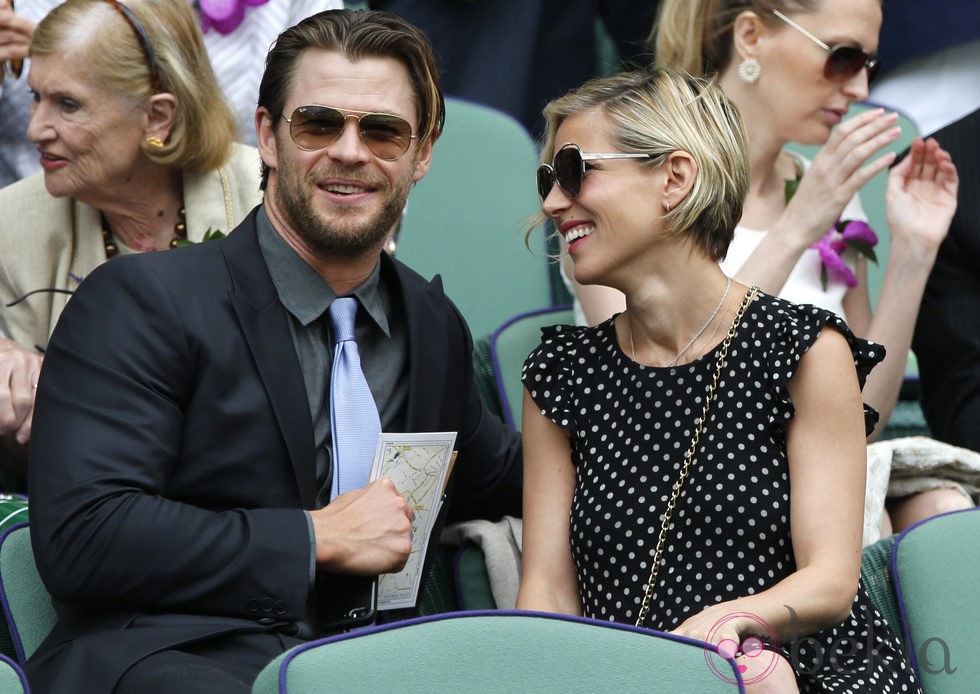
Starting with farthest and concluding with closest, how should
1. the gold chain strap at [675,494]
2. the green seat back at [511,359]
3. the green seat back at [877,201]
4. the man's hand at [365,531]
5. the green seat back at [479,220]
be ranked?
the green seat back at [877,201] < the green seat back at [479,220] < the green seat back at [511,359] < the gold chain strap at [675,494] < the man's hand at [365,531]

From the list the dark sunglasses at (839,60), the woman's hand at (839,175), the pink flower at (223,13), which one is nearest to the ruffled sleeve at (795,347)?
the woman's hand at (839,175)

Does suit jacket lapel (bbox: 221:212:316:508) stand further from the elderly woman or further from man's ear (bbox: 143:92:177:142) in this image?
Result: man's ear (bbox: 143:92:177:142)

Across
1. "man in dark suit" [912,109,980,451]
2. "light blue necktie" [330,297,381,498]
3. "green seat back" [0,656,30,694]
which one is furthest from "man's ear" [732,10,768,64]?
"green seat back" [0,656,30,694]

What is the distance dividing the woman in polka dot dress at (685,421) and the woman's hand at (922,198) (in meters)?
0.92

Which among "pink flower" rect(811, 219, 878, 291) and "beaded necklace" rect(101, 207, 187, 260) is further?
"pink flower" rect(811, 219, 878, 291)

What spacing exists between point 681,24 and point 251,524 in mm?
1922

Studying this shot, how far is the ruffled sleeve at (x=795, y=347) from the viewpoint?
2457 millimetres

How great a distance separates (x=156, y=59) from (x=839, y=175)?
148 centimetres

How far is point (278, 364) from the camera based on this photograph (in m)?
2.48

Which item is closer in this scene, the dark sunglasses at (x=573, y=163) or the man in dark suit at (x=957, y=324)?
the dark sunglasses at (x=573, y=163)

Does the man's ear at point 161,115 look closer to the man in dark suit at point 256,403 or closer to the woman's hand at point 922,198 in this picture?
the man in dark suit at point 256,403

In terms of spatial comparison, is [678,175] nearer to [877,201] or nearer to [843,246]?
[843,246]

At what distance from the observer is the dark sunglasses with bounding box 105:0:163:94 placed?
3211 mm

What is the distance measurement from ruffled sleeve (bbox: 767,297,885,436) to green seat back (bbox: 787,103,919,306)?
5.41 ft
